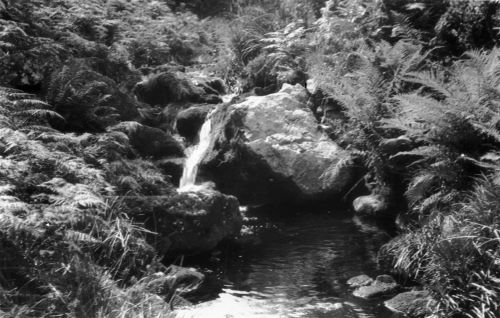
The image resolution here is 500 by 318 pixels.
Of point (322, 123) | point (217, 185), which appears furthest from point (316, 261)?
point (322, 123)

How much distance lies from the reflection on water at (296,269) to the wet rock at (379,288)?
0.14 m

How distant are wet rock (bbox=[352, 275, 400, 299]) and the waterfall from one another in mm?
3957

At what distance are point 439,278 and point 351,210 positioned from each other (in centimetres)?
387

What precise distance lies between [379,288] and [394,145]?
8.06 ft

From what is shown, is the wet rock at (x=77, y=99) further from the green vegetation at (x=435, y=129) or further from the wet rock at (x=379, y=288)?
the wet rock at (x=379, y=288)

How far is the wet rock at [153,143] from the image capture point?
8852 mm

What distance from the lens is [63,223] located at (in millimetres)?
4543

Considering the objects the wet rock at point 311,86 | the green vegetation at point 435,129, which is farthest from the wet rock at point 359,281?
the wet rock at point 311,86

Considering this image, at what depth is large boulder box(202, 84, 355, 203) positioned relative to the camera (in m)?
9.15

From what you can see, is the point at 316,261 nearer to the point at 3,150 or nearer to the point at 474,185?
the point at 474,185

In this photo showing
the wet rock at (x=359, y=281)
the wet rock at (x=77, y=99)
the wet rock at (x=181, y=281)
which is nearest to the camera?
the wet rock at (x=181, y=281)

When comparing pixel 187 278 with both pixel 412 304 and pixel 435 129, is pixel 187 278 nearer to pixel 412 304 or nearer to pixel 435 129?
pixel 412 304

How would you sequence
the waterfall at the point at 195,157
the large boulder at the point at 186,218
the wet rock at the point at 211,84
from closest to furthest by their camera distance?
the large boulder at the point at 186,218 → the waterfall at the point at 195,157 → the wet rock at the point at 211,84

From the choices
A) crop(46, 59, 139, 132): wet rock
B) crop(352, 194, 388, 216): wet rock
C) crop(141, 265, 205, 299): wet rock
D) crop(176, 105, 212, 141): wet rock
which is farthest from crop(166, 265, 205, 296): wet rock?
crop(176, 105, 212, 141): wet rock
